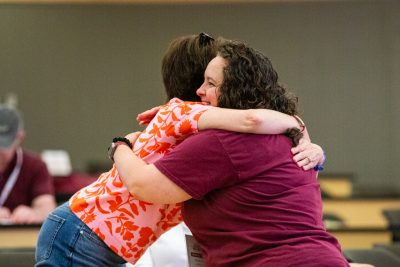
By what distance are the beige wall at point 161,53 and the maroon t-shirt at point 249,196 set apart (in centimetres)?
1037

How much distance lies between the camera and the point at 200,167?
7.06 ft

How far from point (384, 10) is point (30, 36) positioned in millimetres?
5503

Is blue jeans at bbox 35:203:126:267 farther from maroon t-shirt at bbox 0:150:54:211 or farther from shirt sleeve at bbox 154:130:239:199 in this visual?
maroon t-shirt at bbox 0:150:54:211

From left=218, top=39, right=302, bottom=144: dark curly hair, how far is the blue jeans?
0.54 m

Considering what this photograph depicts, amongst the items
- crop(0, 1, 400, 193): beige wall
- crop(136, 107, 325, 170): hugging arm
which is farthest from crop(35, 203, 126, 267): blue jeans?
crop(0, 1, 400, 193): beige wall

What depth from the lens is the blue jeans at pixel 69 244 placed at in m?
2.36

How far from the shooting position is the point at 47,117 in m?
12.6

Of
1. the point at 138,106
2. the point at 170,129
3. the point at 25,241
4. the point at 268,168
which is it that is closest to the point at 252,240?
the point at 268,168

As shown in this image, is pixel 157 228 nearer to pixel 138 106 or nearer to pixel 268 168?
pixel 268 168

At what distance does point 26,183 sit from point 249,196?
11.6 feet

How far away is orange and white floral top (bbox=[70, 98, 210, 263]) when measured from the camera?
229 centimetres

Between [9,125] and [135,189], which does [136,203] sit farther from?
[9,125]

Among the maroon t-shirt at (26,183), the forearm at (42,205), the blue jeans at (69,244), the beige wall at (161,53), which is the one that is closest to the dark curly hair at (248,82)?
the blue jeans at (69,244)

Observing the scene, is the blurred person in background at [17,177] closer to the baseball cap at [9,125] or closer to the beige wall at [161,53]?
the baseball cap at [9,125]
